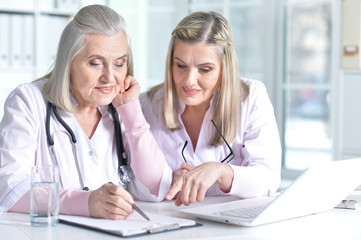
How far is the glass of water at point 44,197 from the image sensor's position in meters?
1.41

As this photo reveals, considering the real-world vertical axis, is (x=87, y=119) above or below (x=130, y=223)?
above

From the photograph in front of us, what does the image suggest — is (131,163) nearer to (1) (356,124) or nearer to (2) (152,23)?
(1) (356,124)

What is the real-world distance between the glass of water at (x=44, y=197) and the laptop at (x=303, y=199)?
0.35 metres

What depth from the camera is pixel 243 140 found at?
207cm

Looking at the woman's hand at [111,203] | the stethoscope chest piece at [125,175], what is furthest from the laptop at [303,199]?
the stethoscope chest piece at [125,175]


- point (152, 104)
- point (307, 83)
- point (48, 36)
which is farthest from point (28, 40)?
point (152, 104)

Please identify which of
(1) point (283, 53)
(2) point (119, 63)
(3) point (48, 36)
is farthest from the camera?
(1) point (283, 53)

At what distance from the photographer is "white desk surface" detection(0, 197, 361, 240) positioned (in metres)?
1.34

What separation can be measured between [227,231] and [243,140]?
71cm

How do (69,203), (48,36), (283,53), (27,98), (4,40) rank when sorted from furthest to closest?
(283,53) → (48,36) → (4,40) → (27,98) → (69,203)

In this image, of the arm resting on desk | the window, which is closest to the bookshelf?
the window

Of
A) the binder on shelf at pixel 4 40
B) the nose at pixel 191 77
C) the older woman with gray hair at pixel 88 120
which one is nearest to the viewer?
the older woman with gray hair at pixel 88 120

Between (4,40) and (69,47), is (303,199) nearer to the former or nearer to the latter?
(69,47)

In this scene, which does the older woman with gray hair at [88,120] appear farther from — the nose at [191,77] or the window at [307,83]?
the window at [307,83]
